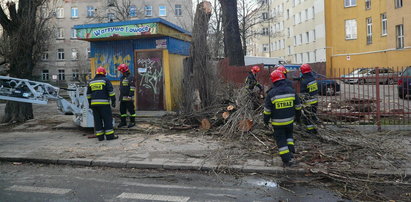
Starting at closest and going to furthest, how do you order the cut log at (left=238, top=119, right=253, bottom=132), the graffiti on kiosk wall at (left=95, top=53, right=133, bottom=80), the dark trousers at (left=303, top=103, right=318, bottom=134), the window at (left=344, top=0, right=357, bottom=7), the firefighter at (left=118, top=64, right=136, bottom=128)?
the dark trousers at (left=303, top=103, right=318, bottom=134) → the cut log at (left=238, top=119, right=253, bottom=132) → the firefighter at (left=118, top=64, right=136, bottom=128) → the graffiti on kiosk wall at (left=95, top=53, right=133, bottom=80) → the window at (left=344, top=0, right=357, bottom=7)

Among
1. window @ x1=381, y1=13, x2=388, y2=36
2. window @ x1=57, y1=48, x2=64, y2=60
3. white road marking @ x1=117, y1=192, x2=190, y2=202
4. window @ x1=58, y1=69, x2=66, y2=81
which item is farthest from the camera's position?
window @ x1=57, y1=48, x2=64, y2=60

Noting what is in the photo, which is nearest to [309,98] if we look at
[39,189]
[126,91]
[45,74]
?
[126,91]

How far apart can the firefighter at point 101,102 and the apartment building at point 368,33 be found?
28994 millimetres

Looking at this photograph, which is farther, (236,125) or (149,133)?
(149,133)

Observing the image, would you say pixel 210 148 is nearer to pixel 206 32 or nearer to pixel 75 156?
pixel 75 156

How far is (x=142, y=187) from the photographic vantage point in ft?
17.7

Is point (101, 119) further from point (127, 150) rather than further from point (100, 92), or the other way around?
point (127, 150)

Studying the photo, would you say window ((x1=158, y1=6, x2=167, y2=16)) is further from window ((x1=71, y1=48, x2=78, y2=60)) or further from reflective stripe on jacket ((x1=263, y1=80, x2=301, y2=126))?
reflective stripe on jacket ((x1=263, y1=80, x2=301, y2=126))

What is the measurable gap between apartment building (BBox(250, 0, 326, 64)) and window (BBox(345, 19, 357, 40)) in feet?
10.3

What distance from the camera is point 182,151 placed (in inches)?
295

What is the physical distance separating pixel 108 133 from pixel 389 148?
20.8 ft

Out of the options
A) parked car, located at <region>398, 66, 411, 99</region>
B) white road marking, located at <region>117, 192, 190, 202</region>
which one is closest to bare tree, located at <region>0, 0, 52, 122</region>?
white road marking, located at <region>117, 192, 190, 202</region>

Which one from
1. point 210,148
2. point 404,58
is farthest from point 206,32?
point 404,58

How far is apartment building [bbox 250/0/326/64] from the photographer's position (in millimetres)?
43781
